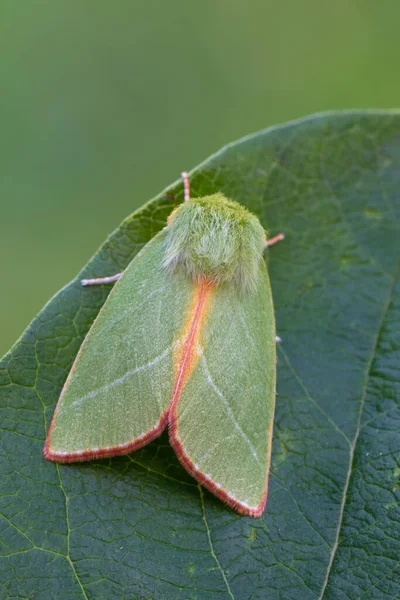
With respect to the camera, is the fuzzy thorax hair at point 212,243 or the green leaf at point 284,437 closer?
the green leaf at point 284,437

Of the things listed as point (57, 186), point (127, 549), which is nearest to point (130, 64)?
point (57, 186)

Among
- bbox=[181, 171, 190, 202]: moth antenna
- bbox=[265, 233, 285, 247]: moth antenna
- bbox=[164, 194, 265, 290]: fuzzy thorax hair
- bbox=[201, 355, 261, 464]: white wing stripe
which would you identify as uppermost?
bbox=[181, 171, 190, 202]: moth antenna

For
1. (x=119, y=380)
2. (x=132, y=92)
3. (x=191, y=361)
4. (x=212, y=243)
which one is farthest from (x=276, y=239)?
(x=132, y=92)

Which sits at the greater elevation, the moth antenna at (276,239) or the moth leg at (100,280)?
the moth leg at (100,280)

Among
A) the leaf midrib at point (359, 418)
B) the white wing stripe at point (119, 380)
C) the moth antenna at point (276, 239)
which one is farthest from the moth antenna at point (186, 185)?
the leaf midrib at point (359, 418)

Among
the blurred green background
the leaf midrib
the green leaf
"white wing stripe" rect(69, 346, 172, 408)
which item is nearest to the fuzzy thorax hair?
the green leaf

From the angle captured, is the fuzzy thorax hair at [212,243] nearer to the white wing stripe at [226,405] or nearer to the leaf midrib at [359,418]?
the white wing stripe at [226,405]

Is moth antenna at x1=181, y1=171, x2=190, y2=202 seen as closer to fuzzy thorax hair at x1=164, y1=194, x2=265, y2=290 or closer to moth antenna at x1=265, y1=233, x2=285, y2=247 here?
fuzzy thorax hair at x1=164, y1=194, x2=265, y2=290
